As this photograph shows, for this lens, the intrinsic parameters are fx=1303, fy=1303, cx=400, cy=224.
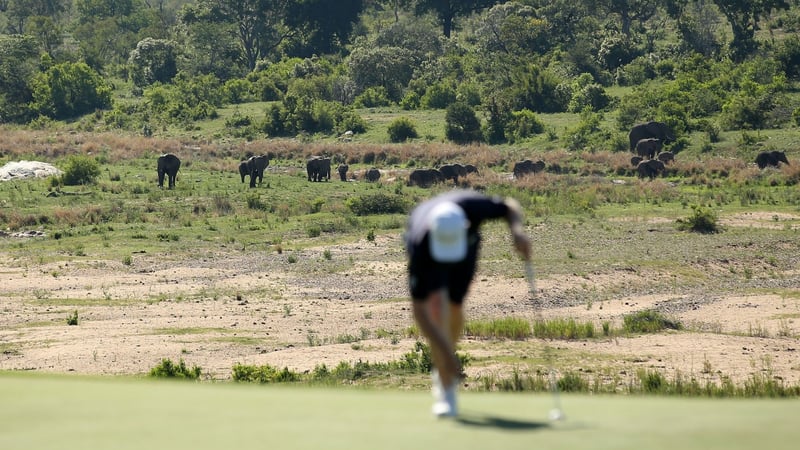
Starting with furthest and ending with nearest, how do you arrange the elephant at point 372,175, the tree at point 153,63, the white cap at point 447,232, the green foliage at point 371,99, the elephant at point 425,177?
1. the tree at point 153,63
2. the green foliage at point 371,99
3. the elephant at point 372,175
4. the elephant at point 425,177
5. the white cap at point 447,232

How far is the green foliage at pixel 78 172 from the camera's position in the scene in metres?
49.6

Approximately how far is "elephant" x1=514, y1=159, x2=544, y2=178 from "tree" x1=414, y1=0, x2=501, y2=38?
5306 centimetres

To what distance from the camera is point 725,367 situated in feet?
63.6

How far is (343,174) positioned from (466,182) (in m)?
5.71

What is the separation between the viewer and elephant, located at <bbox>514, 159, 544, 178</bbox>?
52.7 metres

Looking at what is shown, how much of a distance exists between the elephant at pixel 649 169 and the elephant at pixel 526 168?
417 centimetres

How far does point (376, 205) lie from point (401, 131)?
25337 mm

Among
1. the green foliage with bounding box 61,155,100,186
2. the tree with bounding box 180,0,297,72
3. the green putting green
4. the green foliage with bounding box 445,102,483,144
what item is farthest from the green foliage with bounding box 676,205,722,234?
the tree with bounding box 180,0,297,72

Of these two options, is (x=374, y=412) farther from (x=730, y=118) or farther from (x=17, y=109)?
(x=17, y=109)

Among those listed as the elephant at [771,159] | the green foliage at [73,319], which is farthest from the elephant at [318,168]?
the green foliage at [73,319]

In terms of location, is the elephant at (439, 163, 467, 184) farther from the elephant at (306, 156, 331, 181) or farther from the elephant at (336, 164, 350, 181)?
the elephant at (306, 156, 331, 181)

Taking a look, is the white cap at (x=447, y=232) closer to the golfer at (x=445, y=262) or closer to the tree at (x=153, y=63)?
the golfer at (x=445, y=262)

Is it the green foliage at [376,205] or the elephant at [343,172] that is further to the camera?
the elephant at [343,172]

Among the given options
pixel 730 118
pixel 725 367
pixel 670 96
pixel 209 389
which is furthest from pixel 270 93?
pixel 209 389
